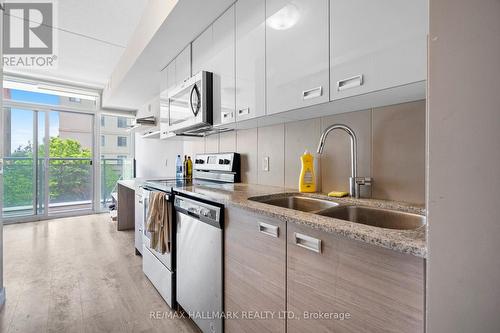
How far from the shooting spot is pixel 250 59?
1.52m

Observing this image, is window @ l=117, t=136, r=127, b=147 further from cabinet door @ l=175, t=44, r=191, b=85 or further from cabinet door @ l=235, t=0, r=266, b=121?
cabinet door @ l=235, t=0, r=266, b=121

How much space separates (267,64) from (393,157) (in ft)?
2.81

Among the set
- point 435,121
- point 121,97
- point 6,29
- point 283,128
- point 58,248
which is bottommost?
point 58,248

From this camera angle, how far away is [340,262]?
0.74 metres

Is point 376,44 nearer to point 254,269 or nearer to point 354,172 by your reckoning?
point 354,172

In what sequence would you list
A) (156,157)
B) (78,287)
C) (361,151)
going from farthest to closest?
(156,157) < (78,287) < (361,151)

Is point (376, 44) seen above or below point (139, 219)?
above

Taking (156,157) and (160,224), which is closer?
(160,224)

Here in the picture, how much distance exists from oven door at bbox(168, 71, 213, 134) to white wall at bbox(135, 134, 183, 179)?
54.1 inches

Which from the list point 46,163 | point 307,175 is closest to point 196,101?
point 307,175

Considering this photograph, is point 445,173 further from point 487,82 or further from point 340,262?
point 340,262

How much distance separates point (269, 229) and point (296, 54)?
2.91 feet

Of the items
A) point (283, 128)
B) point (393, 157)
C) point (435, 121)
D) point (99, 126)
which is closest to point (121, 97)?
point (99, 126)

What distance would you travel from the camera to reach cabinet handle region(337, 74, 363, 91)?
972 millimetres
